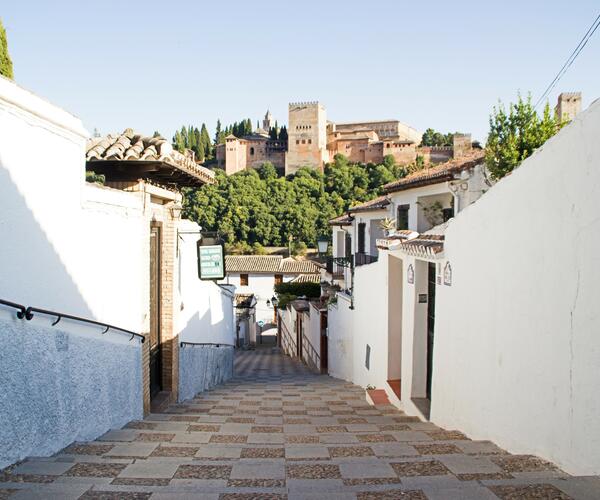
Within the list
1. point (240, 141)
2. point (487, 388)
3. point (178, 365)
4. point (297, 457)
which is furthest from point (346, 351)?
point (240, 141)

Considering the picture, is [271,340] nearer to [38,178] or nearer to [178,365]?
[178,365]

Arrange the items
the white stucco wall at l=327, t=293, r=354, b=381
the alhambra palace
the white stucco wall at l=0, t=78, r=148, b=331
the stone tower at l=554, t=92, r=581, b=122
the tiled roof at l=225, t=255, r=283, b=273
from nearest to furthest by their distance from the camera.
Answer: the white stucco wall at l=0, t=78, r=148, b=331, the white stucco wall at l=327, t=293, r=354, b=381, the stone tower at l=554, t=92, r=581, b=122, the tiled roof at l=225, t=255, r=283, b=273, the alhambra palace

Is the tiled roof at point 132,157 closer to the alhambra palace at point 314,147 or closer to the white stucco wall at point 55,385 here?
the white stucco wall at point 55,385

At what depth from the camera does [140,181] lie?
7383mm

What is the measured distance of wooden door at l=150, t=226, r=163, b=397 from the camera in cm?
816

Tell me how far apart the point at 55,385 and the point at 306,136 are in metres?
78.2

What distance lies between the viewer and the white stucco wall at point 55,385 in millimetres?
3670

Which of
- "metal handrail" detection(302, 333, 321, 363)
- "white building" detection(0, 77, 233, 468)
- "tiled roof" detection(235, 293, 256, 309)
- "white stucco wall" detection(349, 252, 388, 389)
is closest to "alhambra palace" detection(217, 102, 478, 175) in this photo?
"tiled roof" detection(235, 293, 256, 309)

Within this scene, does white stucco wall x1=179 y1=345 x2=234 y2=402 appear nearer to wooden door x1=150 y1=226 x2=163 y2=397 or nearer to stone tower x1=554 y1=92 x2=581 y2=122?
wooden door x1=150 y1=226 x2=163 y2=397

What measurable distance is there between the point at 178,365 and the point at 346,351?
21.9 feet

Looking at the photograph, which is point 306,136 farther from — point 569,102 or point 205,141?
point 569,102

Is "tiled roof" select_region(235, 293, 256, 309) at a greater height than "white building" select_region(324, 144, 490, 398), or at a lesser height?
lesser

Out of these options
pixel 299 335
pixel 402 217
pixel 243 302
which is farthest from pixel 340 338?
pixel 243 302

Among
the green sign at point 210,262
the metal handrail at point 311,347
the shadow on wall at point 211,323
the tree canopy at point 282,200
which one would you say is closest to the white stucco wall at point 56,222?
the shadow on wall at point 211,323
